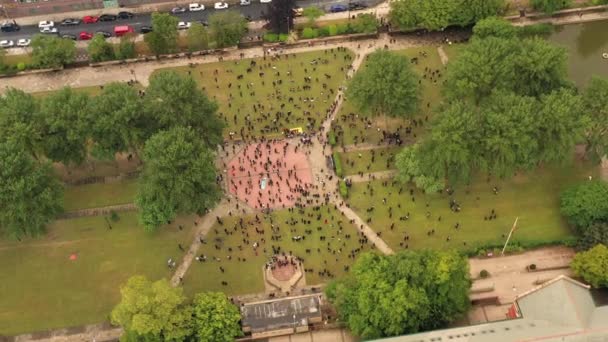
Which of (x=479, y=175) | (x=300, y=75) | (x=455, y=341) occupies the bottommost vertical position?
(x=455, y=341)

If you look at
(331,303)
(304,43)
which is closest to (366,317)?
(331,303)

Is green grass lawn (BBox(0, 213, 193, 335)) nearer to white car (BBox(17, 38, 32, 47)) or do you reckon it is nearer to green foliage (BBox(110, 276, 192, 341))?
green foliage (BBox(110, 276, 192, 341))

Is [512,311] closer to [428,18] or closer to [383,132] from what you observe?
[383,132]

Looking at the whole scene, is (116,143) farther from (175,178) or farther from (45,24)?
(45,24)

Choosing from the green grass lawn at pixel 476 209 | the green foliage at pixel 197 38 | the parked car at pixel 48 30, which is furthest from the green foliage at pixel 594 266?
the parked car at pixel 48 30

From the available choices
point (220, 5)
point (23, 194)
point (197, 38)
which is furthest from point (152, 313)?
point (220, 5)

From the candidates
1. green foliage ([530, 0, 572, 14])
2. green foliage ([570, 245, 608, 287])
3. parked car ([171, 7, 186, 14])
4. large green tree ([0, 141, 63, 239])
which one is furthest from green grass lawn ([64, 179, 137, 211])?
green foliage ([530, 0, 572, 14])

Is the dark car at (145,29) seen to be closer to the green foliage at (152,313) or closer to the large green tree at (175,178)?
the large green tree at (175,178)
